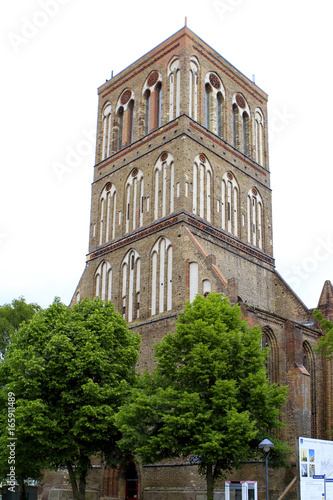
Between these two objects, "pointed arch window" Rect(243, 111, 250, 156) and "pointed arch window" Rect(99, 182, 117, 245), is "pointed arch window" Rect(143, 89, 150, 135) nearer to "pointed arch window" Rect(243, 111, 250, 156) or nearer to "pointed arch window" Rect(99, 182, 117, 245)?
"pointed arch window" Rect(99, 182, 117, 245)

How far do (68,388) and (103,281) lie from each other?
12.3 meters

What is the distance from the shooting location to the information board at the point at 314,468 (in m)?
17.1

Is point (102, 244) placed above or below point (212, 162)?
below

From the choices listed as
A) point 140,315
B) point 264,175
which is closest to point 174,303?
point 140,315

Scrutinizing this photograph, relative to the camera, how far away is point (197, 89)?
113 feet

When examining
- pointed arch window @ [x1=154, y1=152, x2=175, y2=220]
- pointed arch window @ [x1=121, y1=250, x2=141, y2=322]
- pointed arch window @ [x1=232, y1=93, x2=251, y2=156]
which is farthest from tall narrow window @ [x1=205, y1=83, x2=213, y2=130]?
pointed arch window @ [x1=121, y1=250, x2=141, y2=322]

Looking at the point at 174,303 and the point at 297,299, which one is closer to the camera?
the point at 174,303

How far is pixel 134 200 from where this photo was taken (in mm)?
33594

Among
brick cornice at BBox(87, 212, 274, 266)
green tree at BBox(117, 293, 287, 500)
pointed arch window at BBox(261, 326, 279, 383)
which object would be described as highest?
brick cornice at BBox(87, 212, 274, 266)

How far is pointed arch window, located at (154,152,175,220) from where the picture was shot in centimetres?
3136

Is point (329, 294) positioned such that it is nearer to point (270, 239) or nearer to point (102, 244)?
point (270, 239)

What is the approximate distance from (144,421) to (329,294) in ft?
51.5

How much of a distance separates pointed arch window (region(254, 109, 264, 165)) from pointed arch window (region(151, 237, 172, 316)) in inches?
430

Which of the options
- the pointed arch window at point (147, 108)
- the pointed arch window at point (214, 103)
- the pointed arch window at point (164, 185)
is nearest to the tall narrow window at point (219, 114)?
the pointed arch window at point (214, 103)
